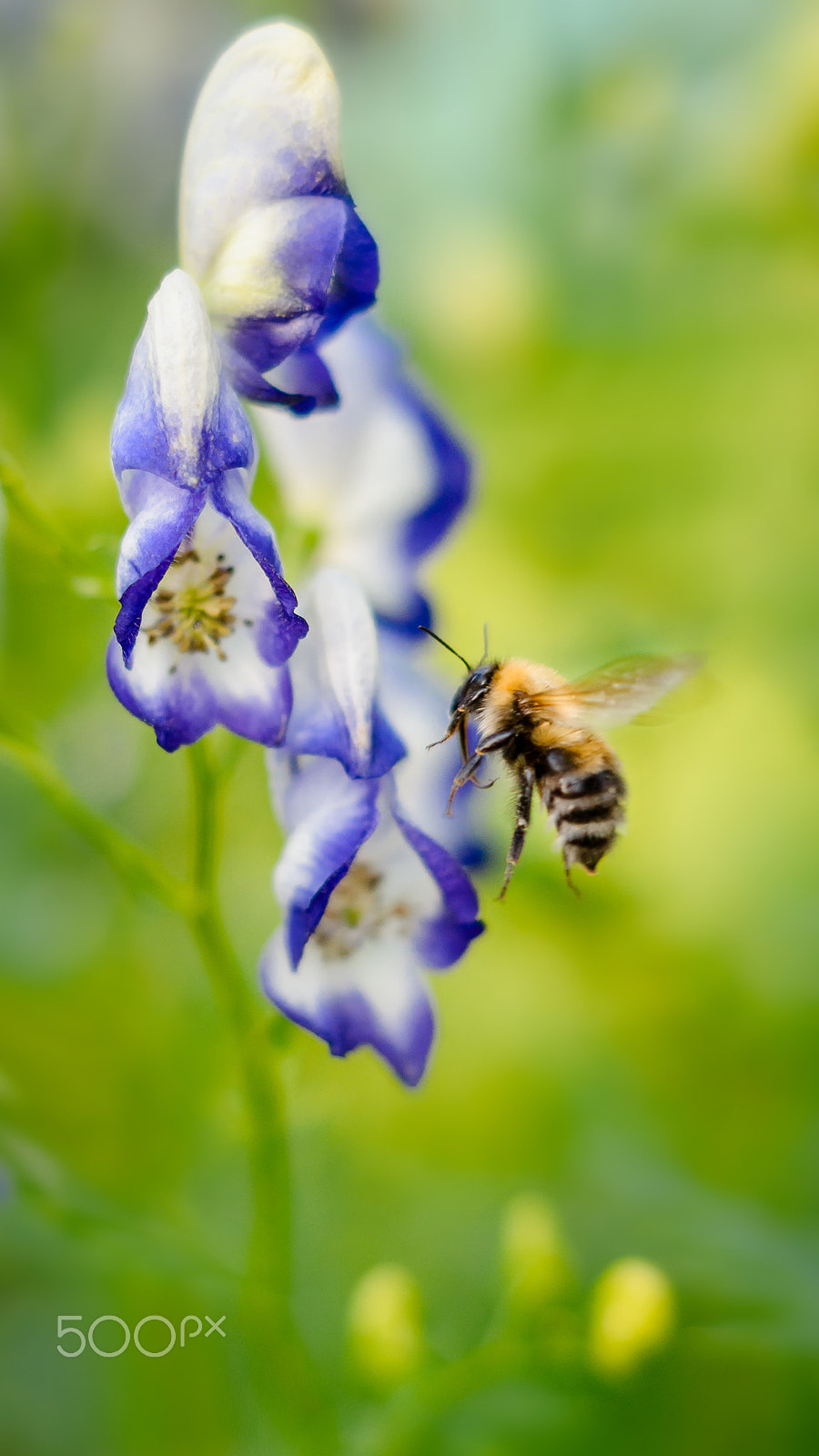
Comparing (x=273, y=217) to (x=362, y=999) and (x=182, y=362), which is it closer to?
(x=182, y=362)

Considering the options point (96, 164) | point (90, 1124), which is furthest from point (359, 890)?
point (96, 164)

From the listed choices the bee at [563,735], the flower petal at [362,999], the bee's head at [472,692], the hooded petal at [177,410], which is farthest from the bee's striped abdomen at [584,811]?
the hooded petal at [177,410]

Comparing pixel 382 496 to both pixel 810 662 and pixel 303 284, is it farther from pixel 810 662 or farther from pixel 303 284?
pixel 810 662

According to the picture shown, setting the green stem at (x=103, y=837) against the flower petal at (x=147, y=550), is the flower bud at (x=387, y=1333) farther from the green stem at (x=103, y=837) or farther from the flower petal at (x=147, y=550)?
the flower petal at (x=147, y=550)

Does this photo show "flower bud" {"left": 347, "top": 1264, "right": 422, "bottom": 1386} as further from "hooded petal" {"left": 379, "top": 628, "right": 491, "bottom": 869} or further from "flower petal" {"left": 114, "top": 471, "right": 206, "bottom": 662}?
"flower petal" {"left": 114, "top": 471, "right": 206, "bottom": 662}

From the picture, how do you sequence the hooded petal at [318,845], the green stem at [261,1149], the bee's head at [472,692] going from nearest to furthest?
the hooded petal at [318,845], the green stem at [261,1149], the bee's head at [472,692]

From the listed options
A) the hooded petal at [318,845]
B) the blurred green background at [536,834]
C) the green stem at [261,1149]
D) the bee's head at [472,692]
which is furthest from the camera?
the blurred green background at [536,834]
